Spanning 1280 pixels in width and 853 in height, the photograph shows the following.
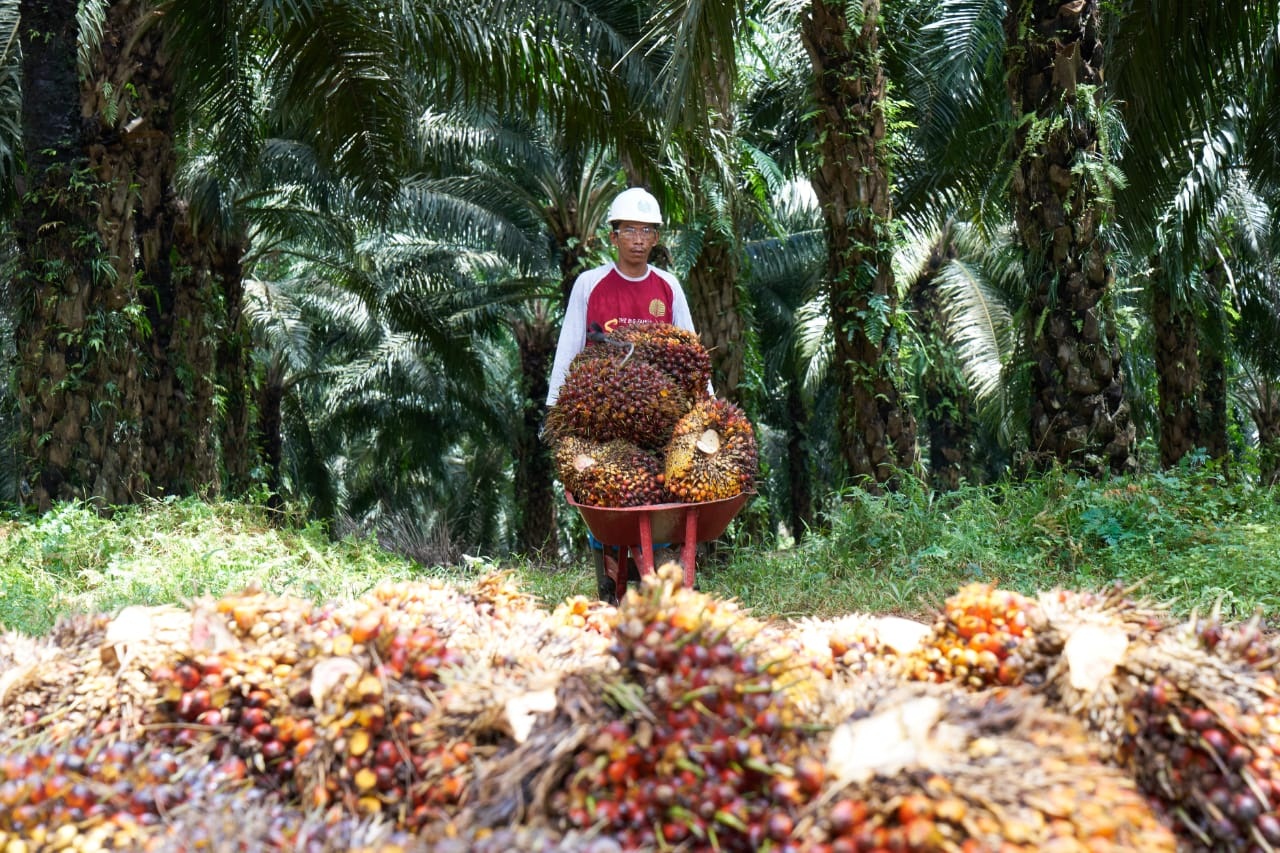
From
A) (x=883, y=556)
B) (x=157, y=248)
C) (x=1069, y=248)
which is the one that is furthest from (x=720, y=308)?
(x=157, y=248)

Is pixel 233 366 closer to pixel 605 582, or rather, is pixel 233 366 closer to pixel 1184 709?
pixel 605 582

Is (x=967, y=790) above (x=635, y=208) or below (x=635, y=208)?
below

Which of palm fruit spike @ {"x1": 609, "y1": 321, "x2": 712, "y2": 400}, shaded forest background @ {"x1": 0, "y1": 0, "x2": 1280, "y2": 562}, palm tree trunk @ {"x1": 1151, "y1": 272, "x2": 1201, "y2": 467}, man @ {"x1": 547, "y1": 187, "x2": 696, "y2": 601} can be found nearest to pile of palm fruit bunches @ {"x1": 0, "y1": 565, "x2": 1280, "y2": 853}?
palm fruit spike @ {"x1": 609, "y1": 321, "x2": 712, "y2": 400}

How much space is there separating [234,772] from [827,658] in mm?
1153

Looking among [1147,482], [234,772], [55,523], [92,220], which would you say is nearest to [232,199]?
[92,220]

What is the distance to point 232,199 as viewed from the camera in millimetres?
10031

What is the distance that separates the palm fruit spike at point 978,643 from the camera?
200 cm

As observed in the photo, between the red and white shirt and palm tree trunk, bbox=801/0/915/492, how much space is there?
77.0 inches

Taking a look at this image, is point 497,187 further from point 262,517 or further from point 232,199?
point 262,517

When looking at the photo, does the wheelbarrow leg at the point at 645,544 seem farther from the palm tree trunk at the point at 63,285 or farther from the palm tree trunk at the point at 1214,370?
the palm tree trunk at the point at 1214,370

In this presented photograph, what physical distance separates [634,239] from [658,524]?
136 centimetres

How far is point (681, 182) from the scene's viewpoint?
26.9 feet

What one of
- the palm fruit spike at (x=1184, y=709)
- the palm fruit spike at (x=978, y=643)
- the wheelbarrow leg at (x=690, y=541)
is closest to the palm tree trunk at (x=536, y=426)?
the wheelbarrow leg at (x=690, y=541)

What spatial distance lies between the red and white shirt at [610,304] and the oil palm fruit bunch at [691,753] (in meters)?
3.17
